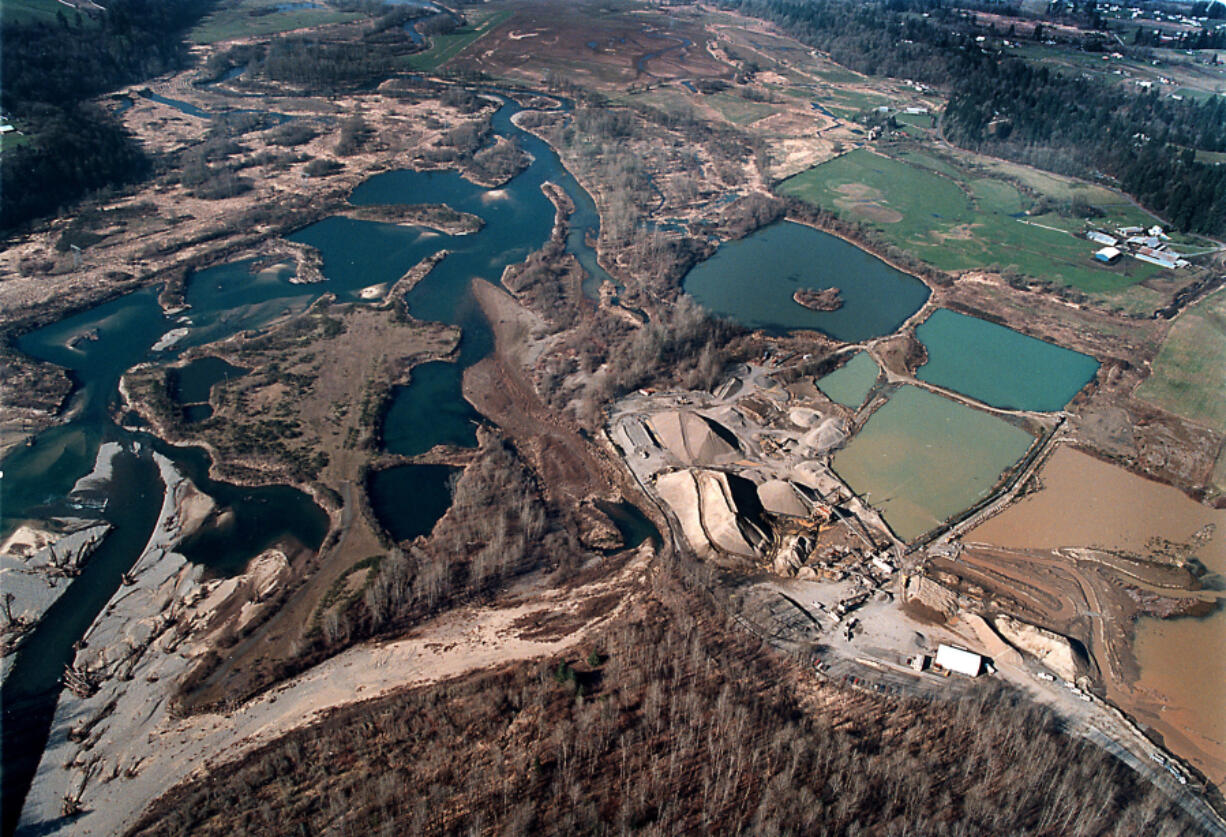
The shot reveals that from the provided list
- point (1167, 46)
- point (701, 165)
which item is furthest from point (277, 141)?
A: point (1167, 46)

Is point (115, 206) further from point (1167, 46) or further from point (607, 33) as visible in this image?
point (1167, 46)

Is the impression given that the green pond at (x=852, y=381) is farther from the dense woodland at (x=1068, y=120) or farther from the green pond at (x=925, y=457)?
the dense woodland at (x=1068, y=120)

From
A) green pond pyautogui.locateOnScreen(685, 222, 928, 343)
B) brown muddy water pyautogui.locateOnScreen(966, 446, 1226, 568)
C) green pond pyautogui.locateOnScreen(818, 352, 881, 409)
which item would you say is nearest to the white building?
brown muddy water pyautogui.locateOnScreen(966, 446, 1226, 568)

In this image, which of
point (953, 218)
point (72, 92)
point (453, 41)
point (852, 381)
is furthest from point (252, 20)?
point (852, 381)

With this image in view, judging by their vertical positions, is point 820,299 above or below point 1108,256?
below

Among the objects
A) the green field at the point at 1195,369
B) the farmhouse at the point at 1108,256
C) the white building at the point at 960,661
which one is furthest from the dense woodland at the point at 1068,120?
the white building at the point at 960,661

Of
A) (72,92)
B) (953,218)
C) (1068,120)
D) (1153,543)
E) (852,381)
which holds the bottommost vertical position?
(1153,543)

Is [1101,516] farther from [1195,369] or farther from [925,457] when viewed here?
[1195,369]
